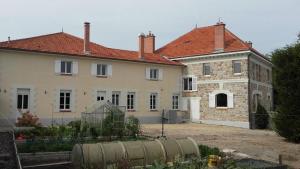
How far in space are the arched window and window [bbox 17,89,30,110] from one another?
15943 mm

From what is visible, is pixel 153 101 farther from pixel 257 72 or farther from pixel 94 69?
pixel 257 72

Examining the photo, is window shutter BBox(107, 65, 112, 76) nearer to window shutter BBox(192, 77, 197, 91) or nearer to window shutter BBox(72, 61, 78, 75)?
window shutter BBox(72, 61, 78, 75)

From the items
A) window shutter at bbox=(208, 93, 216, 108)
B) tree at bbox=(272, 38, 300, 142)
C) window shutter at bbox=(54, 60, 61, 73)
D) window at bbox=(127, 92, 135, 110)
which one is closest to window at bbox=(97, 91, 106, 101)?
window at bbox=(127, 92, 135, 110)

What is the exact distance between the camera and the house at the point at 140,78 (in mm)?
25047

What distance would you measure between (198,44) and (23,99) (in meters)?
17.6

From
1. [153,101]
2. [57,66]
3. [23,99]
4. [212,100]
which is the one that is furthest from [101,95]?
[212,100]

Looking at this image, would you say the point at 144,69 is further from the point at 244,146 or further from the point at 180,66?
the point at 244,146

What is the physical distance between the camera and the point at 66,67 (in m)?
27.0

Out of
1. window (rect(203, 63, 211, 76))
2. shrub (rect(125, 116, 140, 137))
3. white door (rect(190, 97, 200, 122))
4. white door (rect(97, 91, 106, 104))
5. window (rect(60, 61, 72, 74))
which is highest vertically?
window (rect(203, 63, 211, 76))

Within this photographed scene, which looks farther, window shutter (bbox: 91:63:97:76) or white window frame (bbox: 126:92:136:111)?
white window frame (bbox: 126:92:136:111)

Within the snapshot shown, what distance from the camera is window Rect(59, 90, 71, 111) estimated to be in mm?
26578

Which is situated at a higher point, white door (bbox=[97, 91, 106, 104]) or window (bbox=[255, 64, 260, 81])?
window (bbox=[255, 64, 260, 81])

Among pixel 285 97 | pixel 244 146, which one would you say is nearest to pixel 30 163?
pixel 244 146

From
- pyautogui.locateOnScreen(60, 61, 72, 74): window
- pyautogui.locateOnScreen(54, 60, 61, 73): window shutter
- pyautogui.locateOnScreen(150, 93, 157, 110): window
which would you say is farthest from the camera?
pyautogui.locateOnScreen(150, 93, 157, 110): window
